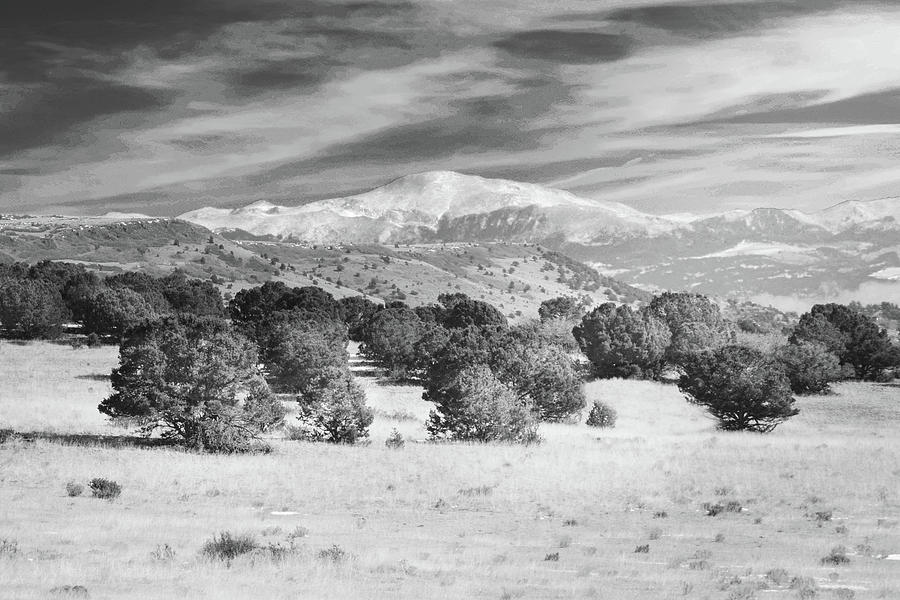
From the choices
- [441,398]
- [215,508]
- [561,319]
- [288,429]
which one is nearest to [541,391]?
[441,398]

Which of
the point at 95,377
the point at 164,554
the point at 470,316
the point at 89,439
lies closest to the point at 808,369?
the point at 470,316

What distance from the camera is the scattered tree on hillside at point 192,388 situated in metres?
46.6

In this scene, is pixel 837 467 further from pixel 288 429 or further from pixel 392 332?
pixel 392 332

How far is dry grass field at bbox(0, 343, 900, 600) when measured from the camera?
1975 cm

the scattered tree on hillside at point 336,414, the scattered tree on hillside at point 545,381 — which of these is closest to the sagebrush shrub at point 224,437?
the scattered tree on hillside at point 336,414

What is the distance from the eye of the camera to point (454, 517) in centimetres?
3198

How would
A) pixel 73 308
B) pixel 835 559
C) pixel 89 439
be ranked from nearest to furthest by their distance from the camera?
1. pixel 835 559
2. pixel 89 439
3. pixel 73 308

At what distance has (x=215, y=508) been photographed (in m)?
31.8

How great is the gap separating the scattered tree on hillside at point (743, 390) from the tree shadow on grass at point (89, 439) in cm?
4685

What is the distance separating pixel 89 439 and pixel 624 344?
71710 mm

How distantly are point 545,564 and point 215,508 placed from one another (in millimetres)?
13793

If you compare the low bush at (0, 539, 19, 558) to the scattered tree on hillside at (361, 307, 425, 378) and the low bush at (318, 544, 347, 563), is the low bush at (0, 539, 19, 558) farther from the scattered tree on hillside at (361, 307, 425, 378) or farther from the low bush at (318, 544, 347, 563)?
the scattered tree on hillside at (361, 307, 425, 378)

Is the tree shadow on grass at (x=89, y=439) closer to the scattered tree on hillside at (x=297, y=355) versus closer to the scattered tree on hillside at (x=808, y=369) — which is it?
the scattered tree on hillside at (x=297, y=355)

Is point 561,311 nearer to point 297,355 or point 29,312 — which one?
point 29,312
